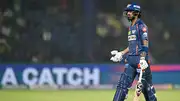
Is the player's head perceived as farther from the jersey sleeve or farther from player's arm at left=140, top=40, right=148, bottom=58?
player's arm at left=140, top=40, right=148, bottom=58

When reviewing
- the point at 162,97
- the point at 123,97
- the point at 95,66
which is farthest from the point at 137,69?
the point at 95,66

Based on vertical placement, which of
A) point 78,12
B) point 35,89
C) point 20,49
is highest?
point 78,12

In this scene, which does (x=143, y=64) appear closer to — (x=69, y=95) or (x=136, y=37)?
(x=136, y=37)

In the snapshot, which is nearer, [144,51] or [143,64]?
[143,64]

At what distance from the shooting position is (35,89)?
45.6 ft

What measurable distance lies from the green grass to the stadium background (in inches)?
17.3

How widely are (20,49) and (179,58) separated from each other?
169 inches

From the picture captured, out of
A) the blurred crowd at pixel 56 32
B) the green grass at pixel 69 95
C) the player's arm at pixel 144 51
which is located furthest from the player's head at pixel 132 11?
the blurred crowd at pixel 56 32

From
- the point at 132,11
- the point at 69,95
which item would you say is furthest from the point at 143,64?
the point at 69,95

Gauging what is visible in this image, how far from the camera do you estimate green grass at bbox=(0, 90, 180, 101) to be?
12.0m

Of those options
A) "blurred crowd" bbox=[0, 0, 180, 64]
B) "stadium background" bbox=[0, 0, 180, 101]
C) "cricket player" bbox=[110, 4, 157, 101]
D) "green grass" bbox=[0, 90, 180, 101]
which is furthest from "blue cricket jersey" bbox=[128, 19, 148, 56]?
"blurred crowd" bbox=[0, 0, 180, 64]

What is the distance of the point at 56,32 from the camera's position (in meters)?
14.3

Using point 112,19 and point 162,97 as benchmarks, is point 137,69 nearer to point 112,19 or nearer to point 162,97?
point 162,97

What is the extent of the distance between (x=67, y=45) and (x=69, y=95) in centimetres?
198
